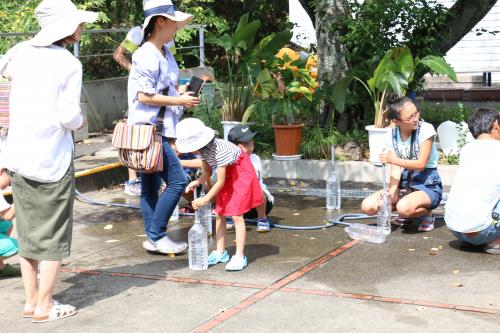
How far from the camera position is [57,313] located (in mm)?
5391

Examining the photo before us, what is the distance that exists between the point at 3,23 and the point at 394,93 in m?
7.13

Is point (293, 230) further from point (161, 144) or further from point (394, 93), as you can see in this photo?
point (394, 93)

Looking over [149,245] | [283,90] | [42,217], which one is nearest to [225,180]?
[149,245]

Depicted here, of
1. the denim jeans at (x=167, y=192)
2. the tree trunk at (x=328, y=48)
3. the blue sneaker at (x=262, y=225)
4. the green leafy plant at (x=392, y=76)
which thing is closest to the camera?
the denim jeans at (x=167, y=192)

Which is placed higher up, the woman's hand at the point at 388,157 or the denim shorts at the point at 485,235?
the woman's hand at the point at 388,157

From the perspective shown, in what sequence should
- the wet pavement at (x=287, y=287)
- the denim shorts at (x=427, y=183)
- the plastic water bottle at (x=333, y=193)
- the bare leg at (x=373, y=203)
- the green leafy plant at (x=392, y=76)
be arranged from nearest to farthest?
the wet pavement at (x=287, y=287)
the denim shorts at (x=427, y=183)
the bare leg at (x=373, y=203)
the plastic water bottle at (x=333, y=193)
the green leafy plant at (x=392, y=76)

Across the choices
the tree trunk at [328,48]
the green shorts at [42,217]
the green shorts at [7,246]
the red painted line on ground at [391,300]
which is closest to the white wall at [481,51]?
the tree trunk at [328,48]

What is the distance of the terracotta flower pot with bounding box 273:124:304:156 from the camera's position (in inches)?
409

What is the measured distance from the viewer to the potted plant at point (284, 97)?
34.2ft

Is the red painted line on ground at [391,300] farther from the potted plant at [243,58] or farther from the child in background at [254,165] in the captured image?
the potted plant at [243,58]

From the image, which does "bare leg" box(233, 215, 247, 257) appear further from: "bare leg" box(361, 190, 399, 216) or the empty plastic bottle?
"bare leg" box(361, 190, 399, 216)

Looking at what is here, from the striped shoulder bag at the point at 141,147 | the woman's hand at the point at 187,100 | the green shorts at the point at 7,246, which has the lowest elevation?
the green shorts at the point at 7,246

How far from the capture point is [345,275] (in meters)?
6.13

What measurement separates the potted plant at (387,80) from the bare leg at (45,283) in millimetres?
5311
